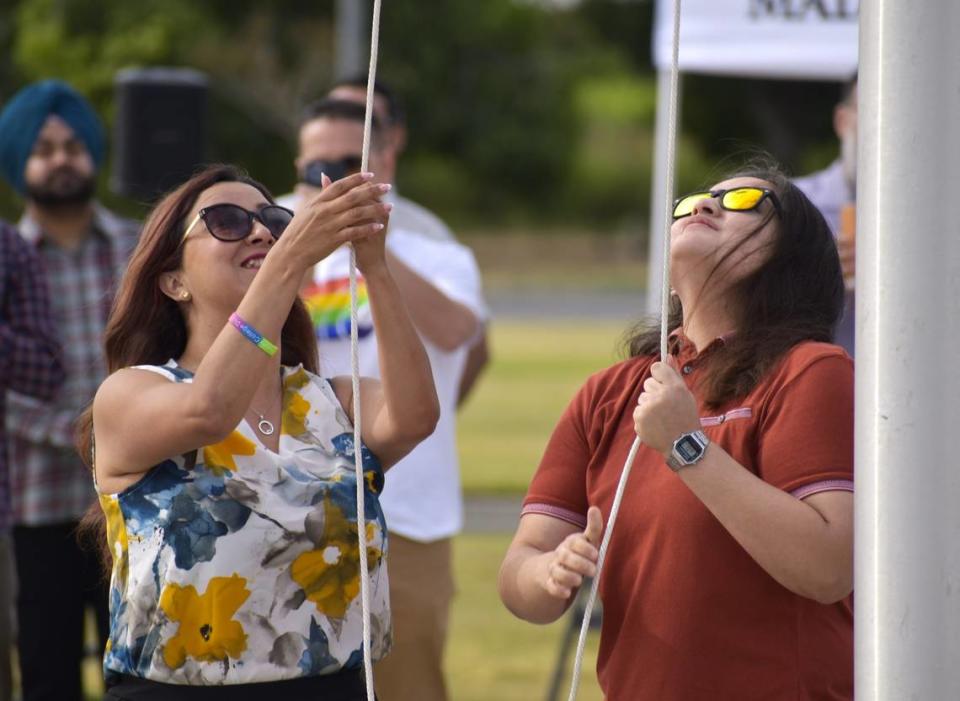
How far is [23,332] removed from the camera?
4172mm

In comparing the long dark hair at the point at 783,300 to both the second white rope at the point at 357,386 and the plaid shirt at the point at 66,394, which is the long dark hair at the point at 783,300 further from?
the plaid shirt at the point at 66,394

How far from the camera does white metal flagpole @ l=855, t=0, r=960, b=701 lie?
73.1 inches

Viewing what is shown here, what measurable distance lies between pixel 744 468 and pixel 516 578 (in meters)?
0.42

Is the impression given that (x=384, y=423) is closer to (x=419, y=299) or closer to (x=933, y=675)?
(x=933, y=675)

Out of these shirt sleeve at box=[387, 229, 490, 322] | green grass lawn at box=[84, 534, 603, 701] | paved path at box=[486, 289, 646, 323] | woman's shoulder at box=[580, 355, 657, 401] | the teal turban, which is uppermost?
paved path at box=[486, 289, 646, 323]

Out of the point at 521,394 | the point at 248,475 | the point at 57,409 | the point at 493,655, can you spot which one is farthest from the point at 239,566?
the point at 521,394

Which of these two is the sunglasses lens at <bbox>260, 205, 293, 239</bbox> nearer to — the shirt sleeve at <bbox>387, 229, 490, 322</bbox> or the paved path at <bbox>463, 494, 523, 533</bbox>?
the shirt sleeve at <bbox>387, 229, 490, 322</bbox>

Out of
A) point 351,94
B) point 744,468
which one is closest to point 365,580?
point 744,468

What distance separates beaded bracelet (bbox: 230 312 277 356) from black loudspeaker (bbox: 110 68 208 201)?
397 centimetres

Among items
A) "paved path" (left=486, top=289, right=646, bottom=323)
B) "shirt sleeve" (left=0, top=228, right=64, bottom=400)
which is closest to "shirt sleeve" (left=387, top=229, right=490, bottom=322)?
"shirt sleeve" (left=0, top=228, right=64, bottom=400)

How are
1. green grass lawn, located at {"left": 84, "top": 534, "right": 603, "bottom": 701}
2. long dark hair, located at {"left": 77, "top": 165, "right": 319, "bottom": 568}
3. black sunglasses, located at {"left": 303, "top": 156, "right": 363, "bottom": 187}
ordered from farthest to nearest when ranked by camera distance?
green grass lawn, located at {"left": 84, "top": 534, "right": 603, "bottom": 701} < black sunglasses, located at {"left": 303, "top": 156, "right": 363, "bottom": 187} < long dark hair, located at {"left": 77, "top": 165, "right": 319, "bottom": 568}

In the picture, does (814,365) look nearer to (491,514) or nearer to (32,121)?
(32,121)

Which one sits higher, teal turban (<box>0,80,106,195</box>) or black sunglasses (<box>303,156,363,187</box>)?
teal turban (<box>0,80,106,195</box>)

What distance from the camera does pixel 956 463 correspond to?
6.10ft
